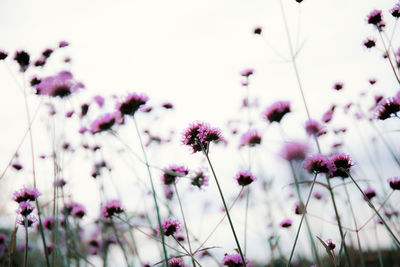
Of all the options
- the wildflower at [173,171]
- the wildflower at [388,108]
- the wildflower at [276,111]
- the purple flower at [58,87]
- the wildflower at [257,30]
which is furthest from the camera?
the wildflower at [257,30]

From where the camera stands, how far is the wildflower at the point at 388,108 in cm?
174

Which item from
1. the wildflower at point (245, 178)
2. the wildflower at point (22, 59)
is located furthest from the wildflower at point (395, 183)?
the wildflower at point (22, 59)

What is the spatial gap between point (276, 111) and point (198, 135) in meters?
0.93

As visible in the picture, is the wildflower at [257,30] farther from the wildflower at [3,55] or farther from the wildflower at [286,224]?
the wildflower at [3,55]

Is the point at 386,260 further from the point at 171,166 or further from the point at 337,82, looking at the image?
the point at 171,166

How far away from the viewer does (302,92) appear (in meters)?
2.00

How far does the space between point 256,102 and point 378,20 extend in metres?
2.90

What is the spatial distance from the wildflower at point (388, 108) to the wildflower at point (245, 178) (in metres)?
0.92

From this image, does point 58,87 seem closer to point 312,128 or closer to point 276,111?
point 276,111

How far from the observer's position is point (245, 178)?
1.86 meters

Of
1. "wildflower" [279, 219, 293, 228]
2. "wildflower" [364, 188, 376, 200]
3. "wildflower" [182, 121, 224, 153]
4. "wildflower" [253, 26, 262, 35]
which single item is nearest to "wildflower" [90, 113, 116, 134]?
"wildflower" [182, 121, 224, 153]

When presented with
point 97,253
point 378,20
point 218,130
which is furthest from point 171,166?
point 97,253

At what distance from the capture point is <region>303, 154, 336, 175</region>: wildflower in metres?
1.53

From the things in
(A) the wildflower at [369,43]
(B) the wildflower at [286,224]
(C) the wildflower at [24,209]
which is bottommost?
(B) the wildflower at [286,224]
